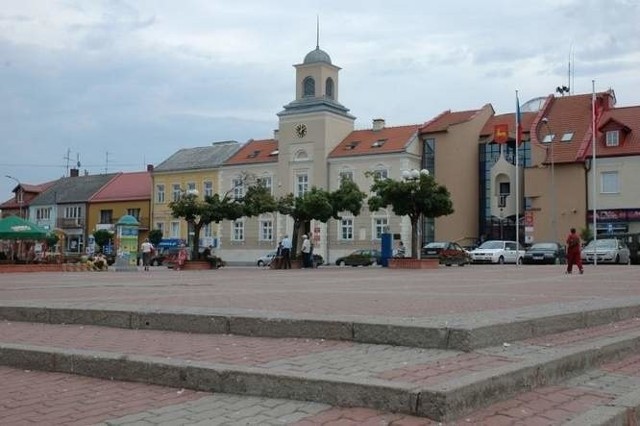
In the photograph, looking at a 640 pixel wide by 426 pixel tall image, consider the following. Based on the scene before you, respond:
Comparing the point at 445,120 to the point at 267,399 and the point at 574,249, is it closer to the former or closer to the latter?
the point at 574,249

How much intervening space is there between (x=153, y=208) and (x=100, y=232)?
575 cm

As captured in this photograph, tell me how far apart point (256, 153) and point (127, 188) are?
18086 millimetres

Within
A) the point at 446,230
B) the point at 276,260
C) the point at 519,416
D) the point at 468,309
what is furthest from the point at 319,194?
the point at 519,416

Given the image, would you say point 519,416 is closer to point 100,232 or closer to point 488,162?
point 488,162

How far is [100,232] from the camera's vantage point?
69750 mm

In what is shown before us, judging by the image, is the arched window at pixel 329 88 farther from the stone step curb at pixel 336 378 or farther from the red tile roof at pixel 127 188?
the stone step curb at pixel 336 378

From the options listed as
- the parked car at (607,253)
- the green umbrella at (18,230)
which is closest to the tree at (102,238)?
the green umbrella at (18,230)

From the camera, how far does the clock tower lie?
199 ft

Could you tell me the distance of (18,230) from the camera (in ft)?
108

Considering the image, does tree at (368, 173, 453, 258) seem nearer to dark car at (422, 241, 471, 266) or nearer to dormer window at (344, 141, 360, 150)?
dark car at (422, 241, 471, 266)

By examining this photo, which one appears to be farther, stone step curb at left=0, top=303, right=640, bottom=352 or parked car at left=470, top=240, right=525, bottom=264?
parked car at left=470, top=240, right=525, bottom=264

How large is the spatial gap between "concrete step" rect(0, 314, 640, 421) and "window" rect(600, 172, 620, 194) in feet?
146

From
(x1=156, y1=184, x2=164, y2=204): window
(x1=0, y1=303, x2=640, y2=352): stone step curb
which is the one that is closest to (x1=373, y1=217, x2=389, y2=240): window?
(x1=156, y1=184, x2=164, y2=204): window

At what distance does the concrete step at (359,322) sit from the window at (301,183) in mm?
52278
